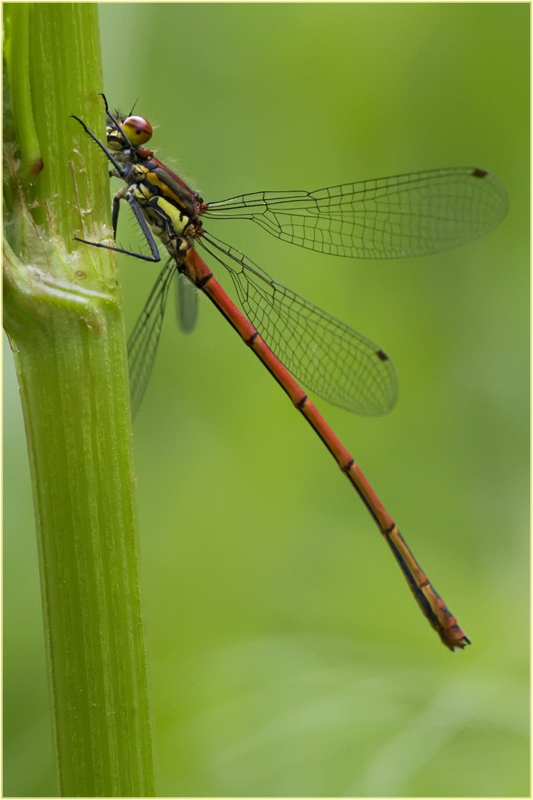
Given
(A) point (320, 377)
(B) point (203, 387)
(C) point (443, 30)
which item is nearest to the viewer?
(A) point (320, 377)

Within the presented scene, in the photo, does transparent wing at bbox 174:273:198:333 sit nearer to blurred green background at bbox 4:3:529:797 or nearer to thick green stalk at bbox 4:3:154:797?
blurred green background at bbox 4:3:529:797

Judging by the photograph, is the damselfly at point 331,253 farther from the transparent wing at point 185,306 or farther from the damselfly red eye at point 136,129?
the damselfly red eye at point 136,129

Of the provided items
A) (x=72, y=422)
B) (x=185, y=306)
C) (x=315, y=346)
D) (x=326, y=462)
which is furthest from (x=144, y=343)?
(x=72, y=422)

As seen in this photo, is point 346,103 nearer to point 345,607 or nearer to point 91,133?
point 345,607

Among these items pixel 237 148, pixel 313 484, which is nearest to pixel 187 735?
pixel 313 484

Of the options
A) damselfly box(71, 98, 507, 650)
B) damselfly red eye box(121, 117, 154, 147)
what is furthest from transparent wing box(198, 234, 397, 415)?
damselfly red eye box(121, 117, 154, 147)

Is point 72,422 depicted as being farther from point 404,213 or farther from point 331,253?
point 404,213

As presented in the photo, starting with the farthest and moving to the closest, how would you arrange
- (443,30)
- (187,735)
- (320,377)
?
(443,30) → (320,377) → (187,735)
